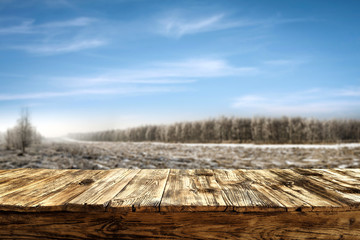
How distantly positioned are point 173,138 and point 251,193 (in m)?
30.3

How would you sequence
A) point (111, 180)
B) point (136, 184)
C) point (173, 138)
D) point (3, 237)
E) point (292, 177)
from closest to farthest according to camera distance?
point (3, 237) < point (136, 184) < point (111, 180) < point (292, 177) < point (173, 138)

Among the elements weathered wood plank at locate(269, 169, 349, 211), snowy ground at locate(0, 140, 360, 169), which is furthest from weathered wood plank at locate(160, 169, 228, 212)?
snowy ground at locate(0, 140, 360, 169)

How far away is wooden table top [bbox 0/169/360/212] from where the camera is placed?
1285 millimetres

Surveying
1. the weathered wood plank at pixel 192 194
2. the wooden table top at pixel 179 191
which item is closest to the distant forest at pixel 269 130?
the wooden table top at pixel 179 191

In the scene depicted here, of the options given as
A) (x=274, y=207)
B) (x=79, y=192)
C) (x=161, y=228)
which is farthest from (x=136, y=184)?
(x=274, y=207)

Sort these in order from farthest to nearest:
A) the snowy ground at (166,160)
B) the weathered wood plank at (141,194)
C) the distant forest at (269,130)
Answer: the distant forest at (269,130) < the snowy ground at (166,160) < the weathered wood plank at (141,194)

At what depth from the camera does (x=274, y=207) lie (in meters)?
1.27

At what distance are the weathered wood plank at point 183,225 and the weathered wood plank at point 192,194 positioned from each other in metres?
0.06

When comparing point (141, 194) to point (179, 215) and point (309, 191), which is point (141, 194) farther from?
point (309, 191)

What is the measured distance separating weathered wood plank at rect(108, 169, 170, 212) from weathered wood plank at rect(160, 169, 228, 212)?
49mm

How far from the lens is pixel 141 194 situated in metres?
1.47

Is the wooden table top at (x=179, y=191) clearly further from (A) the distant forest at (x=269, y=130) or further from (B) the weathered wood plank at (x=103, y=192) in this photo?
(A) the distant forest at (x=269, y=130)

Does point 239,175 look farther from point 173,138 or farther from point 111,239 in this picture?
point 173,138

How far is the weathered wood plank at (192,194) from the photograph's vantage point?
1.27 m
